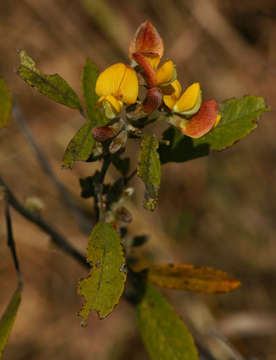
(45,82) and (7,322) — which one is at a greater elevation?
(45,82)

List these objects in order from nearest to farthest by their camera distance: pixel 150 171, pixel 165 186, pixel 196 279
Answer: pixel 150 171, pixel 196 279, pixel 165 186

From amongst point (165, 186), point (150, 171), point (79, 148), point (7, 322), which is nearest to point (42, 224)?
point (7, 322)

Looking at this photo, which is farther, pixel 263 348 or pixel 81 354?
pixel 81 354

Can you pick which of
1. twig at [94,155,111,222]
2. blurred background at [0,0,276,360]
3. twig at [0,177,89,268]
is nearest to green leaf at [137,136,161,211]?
twig at [94,155,111,222]

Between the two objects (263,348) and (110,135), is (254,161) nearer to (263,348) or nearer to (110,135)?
(263,348)

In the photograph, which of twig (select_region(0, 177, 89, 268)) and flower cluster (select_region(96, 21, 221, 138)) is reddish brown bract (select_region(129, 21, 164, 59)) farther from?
twig (select_region(0, 177, 89, 268))

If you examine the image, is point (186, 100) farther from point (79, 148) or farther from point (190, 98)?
point (79, 148)

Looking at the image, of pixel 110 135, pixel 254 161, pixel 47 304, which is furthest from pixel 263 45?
pixel 110 135
